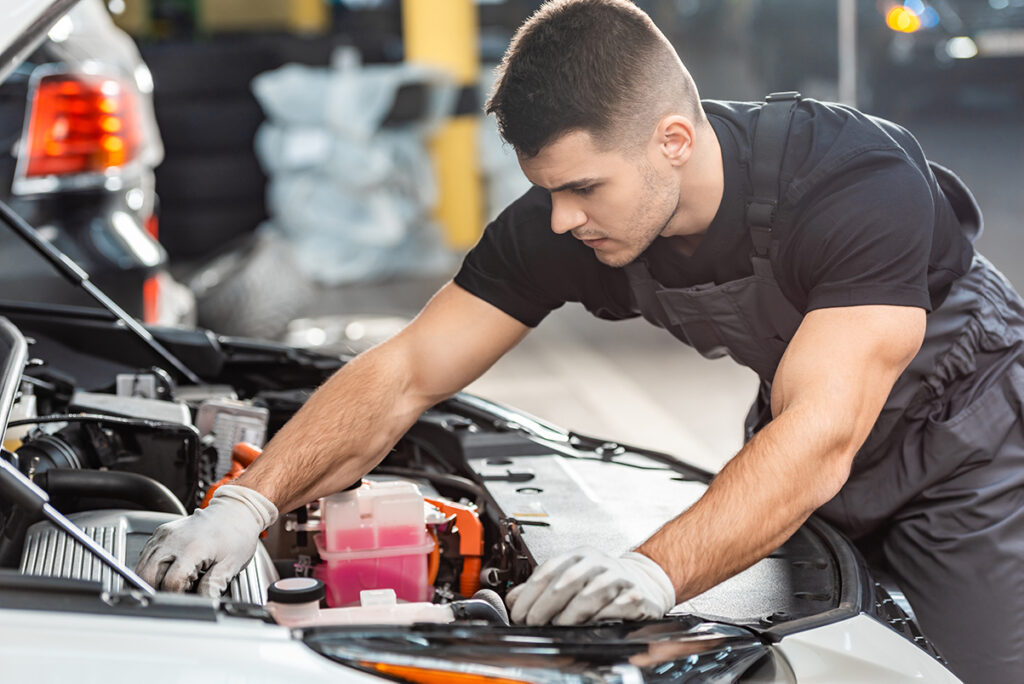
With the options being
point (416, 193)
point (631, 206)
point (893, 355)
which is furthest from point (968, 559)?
point (416, 193)

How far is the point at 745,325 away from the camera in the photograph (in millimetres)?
1700

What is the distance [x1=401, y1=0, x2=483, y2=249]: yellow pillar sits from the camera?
666 cm

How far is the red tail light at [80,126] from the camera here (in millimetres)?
2645

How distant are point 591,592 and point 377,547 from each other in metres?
0.43

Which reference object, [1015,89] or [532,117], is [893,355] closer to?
[532,117]

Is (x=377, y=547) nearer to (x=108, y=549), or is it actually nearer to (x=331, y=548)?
(x=331, y=548)

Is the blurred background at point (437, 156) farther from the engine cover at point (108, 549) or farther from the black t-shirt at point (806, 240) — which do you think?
the engine cover at point (108, 549)

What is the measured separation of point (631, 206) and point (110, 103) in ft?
5.55

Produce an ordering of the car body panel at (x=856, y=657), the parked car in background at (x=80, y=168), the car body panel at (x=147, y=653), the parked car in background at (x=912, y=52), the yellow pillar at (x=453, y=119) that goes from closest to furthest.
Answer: the car body panel at (x=147, y=653) < the car body panel at (x=856, y=657) < the parked car in background at (x=80, y=168) < the parked car in background at (x=912, y=52) < the yellow pillar at (x=453, y=119)

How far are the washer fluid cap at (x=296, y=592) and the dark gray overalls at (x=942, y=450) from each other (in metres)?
0.72

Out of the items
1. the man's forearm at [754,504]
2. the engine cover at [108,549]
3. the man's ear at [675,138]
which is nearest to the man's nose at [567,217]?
the man's ear at [675,138]

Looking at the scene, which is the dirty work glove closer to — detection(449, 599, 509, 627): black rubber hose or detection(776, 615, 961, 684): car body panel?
detection(449, 599, 509, 627): black rubber hose

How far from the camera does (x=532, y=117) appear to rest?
59.3 inches

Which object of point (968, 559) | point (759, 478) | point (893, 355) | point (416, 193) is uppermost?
point (416, 193)
